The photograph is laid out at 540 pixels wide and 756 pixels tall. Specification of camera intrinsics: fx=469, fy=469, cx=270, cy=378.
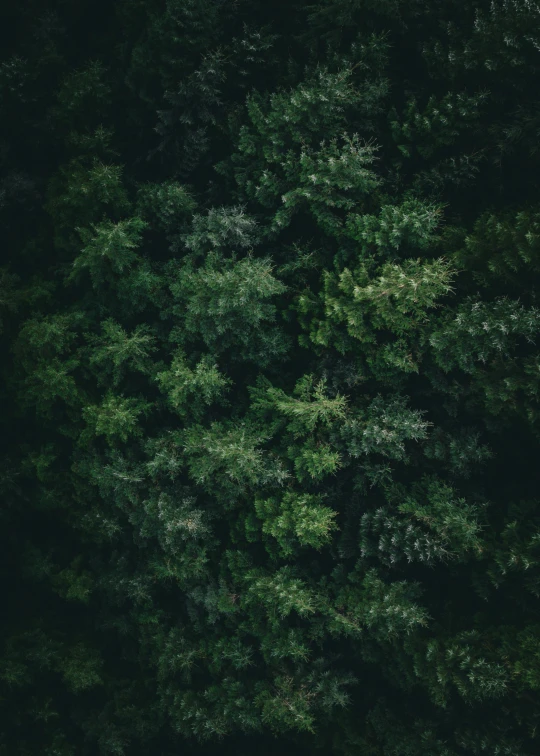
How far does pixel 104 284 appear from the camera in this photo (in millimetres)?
11727

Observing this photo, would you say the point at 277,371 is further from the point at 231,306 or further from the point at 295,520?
the point at 295,520

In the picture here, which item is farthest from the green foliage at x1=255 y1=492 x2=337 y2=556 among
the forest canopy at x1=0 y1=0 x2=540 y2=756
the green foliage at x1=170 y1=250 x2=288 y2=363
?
the green foliage at x1=170 y1=250 x2=288 y2=363

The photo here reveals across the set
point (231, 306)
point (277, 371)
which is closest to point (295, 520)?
point (277, 371)

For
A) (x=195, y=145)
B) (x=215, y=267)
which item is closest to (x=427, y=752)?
(x=215, y=267)

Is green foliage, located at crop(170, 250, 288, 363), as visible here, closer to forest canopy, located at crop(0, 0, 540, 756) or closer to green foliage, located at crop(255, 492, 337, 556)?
forest canopy, located at crop(0, 0, 540, 756)

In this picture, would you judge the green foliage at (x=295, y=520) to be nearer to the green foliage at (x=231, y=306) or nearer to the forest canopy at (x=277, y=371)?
the forest canopy at (x=277, y=371)

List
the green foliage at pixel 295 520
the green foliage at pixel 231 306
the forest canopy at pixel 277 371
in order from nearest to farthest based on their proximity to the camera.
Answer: the forest canopy at pixel 277 371, the green foliage at pixel 231 306, the green foliage at pixel 295 520

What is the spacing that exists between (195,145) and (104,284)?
161 inches

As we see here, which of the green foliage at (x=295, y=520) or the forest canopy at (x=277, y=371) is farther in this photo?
the green foliage at (x=295, y=520)

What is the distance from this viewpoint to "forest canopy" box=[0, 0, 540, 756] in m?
9.48

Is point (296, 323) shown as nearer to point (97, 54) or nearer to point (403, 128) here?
point (403, 128)

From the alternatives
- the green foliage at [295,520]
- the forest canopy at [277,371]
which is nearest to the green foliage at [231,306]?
the forest canopy at [277,371]

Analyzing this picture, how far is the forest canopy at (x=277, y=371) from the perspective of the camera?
9.48 m

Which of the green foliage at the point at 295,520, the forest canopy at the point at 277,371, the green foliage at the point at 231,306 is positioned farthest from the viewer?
the green foliage at the point at 295,520
